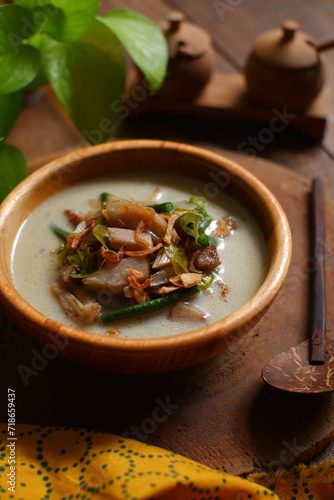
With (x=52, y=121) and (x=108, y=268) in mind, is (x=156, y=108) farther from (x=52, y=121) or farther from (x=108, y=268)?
(x=108, y=268)

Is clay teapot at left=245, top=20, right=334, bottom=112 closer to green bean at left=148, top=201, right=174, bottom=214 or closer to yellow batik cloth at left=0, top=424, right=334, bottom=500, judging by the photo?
green bean at left=148, top=201, right=174, bottom=214

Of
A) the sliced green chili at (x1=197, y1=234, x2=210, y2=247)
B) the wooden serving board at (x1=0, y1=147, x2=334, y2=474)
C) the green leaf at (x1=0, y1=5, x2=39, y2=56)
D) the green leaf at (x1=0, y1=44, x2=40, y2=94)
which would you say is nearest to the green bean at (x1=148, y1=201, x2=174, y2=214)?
the sliced green chili at (x1=197, y1=234, x2=210, y2=247)

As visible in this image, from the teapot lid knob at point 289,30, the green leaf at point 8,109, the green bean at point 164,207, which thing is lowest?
the green bean at point 164,207

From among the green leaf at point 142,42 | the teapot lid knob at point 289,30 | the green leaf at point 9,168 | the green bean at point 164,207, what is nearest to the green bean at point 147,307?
the green bean at point 164,207

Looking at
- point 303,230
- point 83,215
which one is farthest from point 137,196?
point 303,230

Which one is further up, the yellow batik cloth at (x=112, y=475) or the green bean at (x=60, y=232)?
the green bean at (x=60, y=232)

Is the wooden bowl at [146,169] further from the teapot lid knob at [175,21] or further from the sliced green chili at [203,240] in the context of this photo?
the teapot lid knob at [175,21]

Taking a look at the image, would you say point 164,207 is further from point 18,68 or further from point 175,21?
point 175,21
